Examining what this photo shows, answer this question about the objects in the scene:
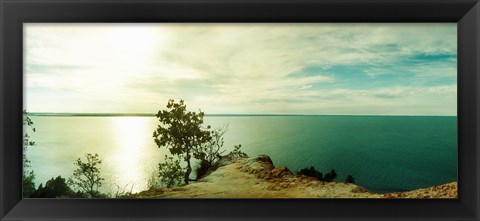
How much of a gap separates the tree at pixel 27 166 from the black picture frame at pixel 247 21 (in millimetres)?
33

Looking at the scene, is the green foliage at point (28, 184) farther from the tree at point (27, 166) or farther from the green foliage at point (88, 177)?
the green foliage at point (88, 177)

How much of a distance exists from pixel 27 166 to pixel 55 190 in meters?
0.15

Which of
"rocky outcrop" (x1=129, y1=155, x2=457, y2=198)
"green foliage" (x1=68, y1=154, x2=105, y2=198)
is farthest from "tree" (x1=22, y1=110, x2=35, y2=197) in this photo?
"rocky outcrop" (x1=129, y1=155, x2=457, y2=198)

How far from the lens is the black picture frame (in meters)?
1.39

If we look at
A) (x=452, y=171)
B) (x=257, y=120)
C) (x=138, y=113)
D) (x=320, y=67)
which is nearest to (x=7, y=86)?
(x=138, y=113)

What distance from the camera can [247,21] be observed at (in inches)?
56.3

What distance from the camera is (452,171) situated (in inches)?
58.9

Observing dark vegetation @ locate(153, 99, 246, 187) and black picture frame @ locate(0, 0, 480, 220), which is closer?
black picture frame @ locate(0, 0, 480, 220)

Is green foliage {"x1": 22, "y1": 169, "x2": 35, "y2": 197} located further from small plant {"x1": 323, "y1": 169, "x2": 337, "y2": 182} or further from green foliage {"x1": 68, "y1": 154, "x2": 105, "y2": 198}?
small plant {"x1": 323, "y1": 169, "x2": 337, "y2": 182}

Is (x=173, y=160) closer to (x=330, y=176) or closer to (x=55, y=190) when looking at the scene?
(x=55, y=190)

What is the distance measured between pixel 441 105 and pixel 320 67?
1.67 ft

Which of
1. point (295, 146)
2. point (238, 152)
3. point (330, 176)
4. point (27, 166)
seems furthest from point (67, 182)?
point (330, 176)

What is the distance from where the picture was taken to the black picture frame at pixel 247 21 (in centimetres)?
139

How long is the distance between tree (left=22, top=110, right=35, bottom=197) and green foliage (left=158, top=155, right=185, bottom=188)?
1.68 ft
